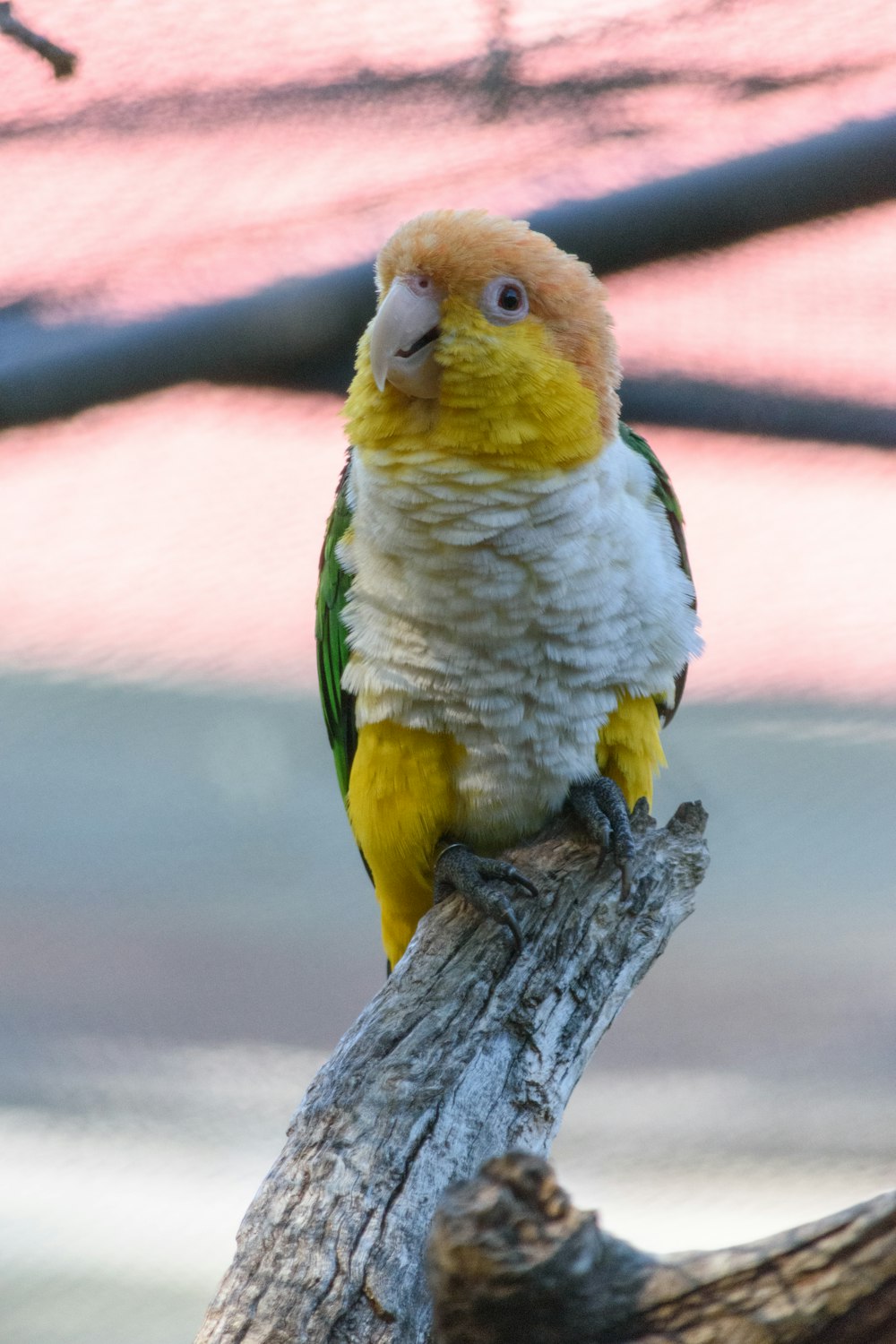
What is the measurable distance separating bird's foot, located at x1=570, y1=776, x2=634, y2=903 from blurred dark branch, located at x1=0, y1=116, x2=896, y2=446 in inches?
41.5

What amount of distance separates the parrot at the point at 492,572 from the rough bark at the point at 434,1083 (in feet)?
0.12

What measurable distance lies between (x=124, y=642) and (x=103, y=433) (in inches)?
14.4

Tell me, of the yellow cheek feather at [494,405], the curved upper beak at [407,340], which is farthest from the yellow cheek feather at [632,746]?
the curved upper beak at [407,340]

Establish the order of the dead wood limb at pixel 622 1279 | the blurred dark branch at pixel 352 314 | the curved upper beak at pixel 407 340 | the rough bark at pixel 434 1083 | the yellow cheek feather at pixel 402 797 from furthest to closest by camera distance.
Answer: the blurred dark branch at pixel 352 314 < the yellow cheek feather at pixel 402 797 < the curved upper beak at pixel 407 340 < the rough bark at pixel 434 1083 < the dead wood limb at pixel 622 1279

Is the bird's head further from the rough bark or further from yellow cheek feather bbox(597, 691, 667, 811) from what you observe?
the rough bark

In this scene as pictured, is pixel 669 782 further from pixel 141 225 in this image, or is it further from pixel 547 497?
pixel 141 225

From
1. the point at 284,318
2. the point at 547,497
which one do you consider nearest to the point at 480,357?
the point at 547,497

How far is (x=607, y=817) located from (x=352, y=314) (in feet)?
3.71

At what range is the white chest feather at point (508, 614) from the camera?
3.46 ft

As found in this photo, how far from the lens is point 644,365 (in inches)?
81.6

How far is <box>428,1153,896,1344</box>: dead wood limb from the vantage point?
58 cm

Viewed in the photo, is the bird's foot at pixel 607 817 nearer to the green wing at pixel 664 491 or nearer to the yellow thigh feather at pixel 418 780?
the yellow thigh feather at pixel 418 780

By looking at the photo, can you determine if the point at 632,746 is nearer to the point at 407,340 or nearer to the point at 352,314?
the point at 407,340

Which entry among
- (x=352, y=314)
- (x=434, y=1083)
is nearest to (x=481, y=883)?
(x=434, y=1083)
